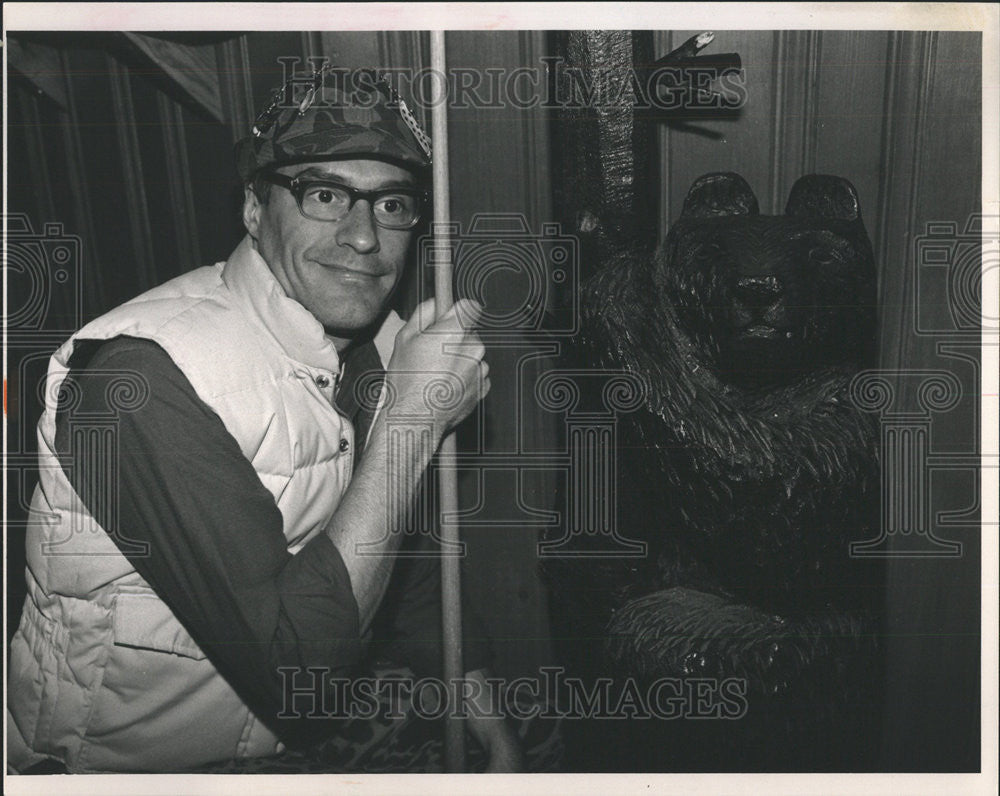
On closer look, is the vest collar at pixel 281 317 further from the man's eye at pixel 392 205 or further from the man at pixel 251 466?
the man's eye at pixel 392 205

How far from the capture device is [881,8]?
4.74 feet

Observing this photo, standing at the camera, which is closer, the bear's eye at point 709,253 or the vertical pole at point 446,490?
the bear's eye at point 709,253

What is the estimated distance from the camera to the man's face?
4.48ft

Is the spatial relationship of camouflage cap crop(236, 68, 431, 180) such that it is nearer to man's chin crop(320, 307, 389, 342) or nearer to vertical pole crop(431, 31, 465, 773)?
vertical pole crop(431, 31, 465, 773)

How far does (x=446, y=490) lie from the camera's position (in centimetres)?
142

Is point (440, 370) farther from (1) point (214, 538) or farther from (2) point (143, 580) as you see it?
(2) point (143, 580)

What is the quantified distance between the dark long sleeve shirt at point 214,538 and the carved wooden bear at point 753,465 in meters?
0.35

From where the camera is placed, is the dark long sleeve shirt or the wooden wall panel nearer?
the dark long sleeve shirt

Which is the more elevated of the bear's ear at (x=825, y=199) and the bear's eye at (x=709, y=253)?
the bear's ear at (x=825, y=199)

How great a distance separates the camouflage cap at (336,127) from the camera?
136cm

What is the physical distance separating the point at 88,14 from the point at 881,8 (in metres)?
1.12

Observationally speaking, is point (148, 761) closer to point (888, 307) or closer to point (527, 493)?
point (527, 493)

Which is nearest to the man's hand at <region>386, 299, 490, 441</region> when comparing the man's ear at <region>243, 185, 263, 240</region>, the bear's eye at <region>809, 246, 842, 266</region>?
the man's ear at <region>243, 185, 263, 240</region>

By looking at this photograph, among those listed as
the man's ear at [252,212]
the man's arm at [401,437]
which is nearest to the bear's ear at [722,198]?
the man's arm at [401,437]
